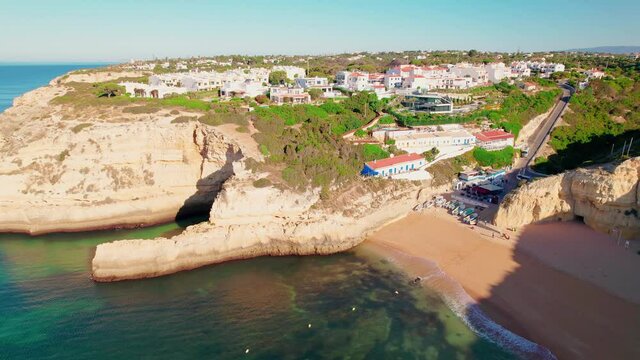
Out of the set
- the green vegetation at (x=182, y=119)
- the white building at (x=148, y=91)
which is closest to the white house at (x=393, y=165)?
the green vegetation at (x=182, y=119)

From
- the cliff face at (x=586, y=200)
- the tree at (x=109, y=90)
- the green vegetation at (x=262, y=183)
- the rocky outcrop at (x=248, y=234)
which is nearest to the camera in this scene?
the rocky outcrop at (x=248, y=234)

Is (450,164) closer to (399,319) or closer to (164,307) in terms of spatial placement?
(399,319)

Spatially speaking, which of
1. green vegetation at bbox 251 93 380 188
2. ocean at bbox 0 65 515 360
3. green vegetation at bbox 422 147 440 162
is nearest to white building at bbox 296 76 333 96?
green vegetation at bbox 251 93 380 188

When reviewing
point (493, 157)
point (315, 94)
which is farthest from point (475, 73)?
point (493, 157)

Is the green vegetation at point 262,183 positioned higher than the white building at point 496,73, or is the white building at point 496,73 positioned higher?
the white building at point 496,73

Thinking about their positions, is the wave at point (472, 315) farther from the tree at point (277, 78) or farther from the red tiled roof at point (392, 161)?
the tree at point (277, 78)

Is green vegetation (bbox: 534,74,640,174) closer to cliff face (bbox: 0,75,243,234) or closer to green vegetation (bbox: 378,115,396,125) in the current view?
green vegetation (bbox: 378,115,396,125)

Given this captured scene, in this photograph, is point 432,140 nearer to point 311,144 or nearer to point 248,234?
point 311,144
